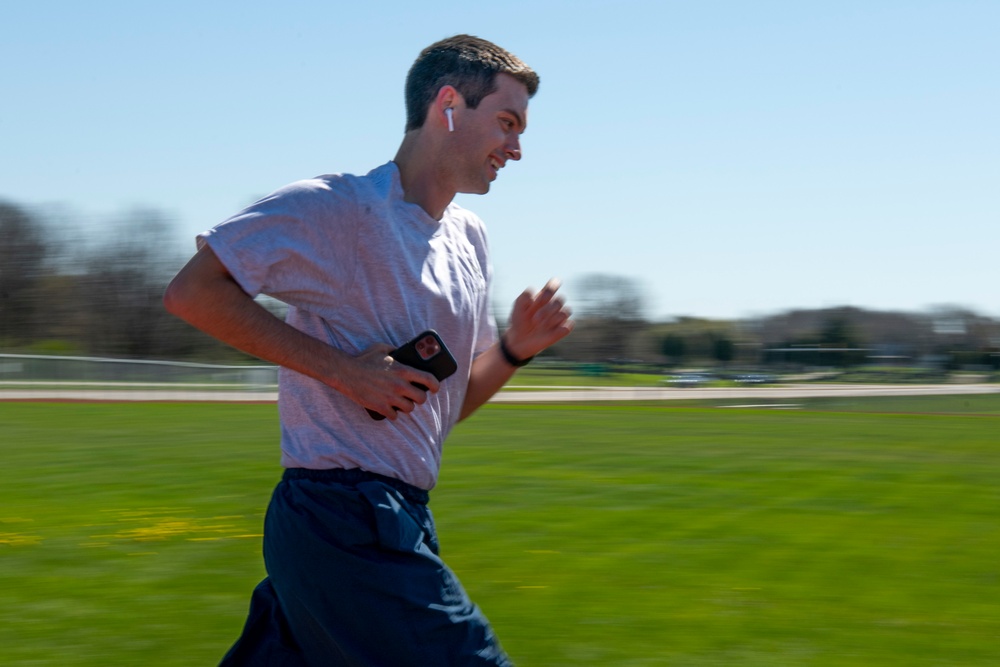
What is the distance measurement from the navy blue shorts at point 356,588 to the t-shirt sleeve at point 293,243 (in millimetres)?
389

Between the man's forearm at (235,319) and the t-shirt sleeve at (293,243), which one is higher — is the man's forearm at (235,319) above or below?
below

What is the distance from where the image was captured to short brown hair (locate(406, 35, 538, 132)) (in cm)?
251

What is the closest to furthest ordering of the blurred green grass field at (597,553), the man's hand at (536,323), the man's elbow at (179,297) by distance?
the man's elbow at (179,297), the man's hand at (536,323), the blurred green grass field at (597,553)

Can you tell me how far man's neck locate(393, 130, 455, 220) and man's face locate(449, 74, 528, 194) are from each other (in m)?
0.04

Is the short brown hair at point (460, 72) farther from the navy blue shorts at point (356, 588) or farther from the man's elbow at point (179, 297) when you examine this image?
the navy blue shorts at point (356, 588)

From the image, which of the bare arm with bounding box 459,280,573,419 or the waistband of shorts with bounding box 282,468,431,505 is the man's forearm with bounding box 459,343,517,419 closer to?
the bare arm with bounding box 459,280,573,419

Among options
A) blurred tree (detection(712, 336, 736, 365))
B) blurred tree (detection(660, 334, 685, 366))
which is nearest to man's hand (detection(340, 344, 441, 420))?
blurred tree (detection(712, 336, 736, 365))

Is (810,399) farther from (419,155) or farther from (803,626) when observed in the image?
(419,155)

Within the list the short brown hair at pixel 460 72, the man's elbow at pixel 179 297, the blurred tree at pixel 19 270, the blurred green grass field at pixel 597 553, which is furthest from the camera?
the blurred tree at pixel 19 270

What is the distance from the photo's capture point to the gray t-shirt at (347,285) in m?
2.29

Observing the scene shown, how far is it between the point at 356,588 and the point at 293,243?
2.28 feet

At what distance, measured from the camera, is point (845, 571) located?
7.36 meters

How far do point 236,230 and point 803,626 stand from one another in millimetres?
4503

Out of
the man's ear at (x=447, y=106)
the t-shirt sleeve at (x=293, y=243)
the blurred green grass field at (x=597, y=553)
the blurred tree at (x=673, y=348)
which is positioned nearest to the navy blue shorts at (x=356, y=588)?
the t-shirt sleeve at (x=293, y=243)
